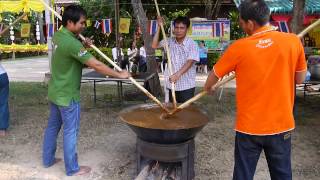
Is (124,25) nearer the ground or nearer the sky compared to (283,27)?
nearer the sky

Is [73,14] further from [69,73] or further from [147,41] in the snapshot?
[147,41]

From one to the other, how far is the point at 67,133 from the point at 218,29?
6.26 metres

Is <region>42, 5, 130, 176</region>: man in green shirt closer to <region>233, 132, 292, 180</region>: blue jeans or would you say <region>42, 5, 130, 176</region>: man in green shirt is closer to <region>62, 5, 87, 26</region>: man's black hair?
<region>62, 5, 87, 26</region>: man's black hair

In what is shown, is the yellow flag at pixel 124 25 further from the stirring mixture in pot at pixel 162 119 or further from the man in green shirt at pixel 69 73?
the stirring mixture in pot at pixel 162 119

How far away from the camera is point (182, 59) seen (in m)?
4.59

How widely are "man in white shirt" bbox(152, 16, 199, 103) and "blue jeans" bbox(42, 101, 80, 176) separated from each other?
114 cm

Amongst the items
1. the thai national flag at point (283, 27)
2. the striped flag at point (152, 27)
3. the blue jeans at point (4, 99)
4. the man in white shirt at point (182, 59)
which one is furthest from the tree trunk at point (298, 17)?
the blue jeans at point (4, 99)

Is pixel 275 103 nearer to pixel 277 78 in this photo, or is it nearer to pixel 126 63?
pixel 277 78

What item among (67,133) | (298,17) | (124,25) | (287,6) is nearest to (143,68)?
(124,25)

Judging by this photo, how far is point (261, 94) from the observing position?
2.70 m

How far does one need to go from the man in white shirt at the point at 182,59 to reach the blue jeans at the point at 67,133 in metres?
1.14

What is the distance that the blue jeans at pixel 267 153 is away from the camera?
280 cm

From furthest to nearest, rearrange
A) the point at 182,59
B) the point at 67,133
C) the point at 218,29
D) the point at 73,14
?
1. the point at 218,29
2. the point at 182,59
3. the point at 67,133
4. the point at 73,14

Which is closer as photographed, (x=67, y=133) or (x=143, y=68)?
(x=67, y=133)
